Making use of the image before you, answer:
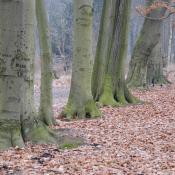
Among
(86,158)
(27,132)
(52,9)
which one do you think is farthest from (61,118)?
(52,9)

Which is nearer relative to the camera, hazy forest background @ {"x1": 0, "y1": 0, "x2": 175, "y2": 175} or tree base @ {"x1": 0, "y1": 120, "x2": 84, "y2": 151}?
hazy forest background @ {"x1": 0, "y1": 0, "x2": 175, "y2": 175}

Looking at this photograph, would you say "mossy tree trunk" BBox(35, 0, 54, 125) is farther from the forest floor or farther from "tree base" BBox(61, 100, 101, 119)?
"tree base" BBox(61, 100, 101, 119)

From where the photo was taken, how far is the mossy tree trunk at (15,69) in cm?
806

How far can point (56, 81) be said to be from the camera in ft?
108

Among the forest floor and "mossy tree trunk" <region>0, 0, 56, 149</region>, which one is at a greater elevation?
"mossy tree trunk" <region>0, 0, 56, 149</region>

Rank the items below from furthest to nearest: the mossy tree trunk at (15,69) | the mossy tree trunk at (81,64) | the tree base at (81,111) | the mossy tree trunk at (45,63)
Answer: the tree base at (81,111) < the mossy tree trunk at (81,64) < the mossy tree trunk at (45,63) < the mossy tree trunk at (15,69)

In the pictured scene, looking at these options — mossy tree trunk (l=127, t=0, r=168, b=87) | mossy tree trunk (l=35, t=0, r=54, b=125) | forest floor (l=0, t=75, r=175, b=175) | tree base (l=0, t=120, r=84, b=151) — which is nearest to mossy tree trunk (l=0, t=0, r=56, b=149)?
tree base (l=0, t=120, r=84, b=151)

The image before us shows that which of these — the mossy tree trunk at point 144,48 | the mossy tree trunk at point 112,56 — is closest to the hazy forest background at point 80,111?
the mossy tree trunk at point 112,56

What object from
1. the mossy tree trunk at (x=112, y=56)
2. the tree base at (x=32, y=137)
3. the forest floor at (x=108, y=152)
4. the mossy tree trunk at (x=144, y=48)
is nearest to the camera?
the forest floor at (x=108, y=152)

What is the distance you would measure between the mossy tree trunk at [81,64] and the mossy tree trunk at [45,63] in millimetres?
1471

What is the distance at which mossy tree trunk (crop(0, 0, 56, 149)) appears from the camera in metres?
8.06

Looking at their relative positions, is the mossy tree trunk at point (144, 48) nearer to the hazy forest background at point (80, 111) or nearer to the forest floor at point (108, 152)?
the hazy forest background at point (80, 111)

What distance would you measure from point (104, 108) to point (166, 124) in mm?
3828

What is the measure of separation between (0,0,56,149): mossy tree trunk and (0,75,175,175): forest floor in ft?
1.29
